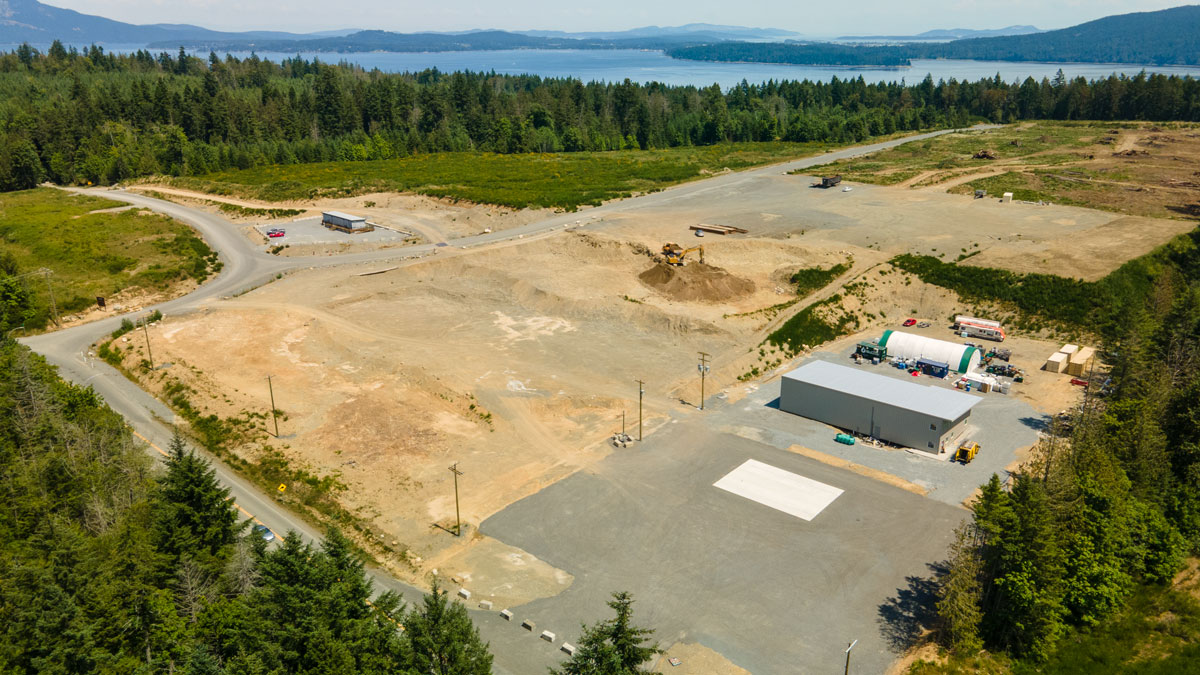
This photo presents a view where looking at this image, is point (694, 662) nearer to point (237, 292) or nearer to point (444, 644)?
point (444, 644)


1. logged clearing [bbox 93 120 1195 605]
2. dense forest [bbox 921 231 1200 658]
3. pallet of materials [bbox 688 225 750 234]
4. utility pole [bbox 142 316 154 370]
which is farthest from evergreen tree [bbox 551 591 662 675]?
pallet of materials [bbox 688 225 750 234]

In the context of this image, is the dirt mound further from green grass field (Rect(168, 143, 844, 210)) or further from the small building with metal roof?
the small building with metal roof

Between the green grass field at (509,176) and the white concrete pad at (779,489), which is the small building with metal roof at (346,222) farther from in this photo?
the white concrete pad at (779,489)

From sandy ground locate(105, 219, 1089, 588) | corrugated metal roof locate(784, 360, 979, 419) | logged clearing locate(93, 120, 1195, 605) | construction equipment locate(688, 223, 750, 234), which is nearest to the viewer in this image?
sandy ground locate(105, 219, 1089, 588)

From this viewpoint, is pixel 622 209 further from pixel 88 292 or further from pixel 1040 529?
pixel 1040 529

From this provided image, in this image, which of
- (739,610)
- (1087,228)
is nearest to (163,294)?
(739,610)

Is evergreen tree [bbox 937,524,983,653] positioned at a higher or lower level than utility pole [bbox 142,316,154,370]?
lower

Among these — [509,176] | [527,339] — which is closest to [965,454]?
[527,339]
